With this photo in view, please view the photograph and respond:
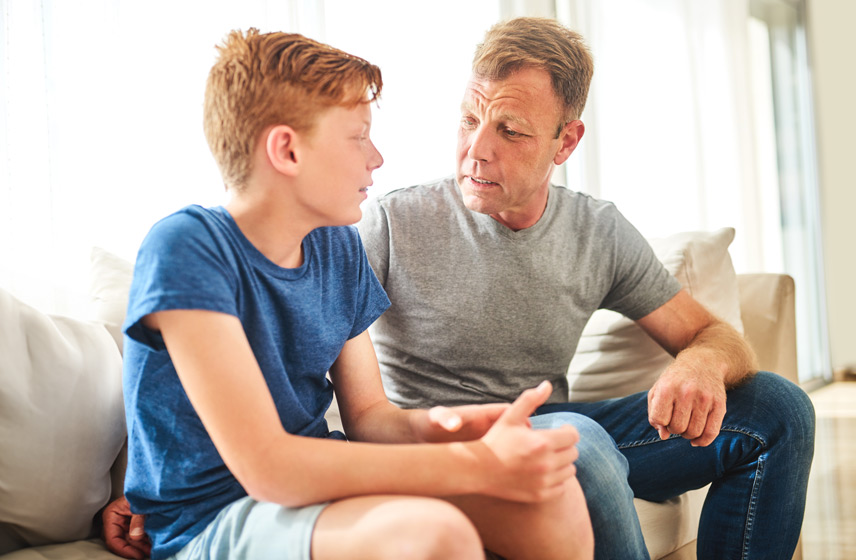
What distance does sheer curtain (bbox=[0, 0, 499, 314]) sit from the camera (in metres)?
1.46

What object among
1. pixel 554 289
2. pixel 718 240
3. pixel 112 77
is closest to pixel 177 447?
pixel 554 289

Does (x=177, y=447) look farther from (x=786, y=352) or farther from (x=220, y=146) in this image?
(x=786, y=352)

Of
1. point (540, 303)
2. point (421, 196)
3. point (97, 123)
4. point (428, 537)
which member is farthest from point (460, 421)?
point (97, 123)

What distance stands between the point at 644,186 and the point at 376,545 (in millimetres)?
2911

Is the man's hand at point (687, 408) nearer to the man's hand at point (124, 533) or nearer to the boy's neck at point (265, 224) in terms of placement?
the boy's neck at point (265, 224)

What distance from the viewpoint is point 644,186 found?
339cm

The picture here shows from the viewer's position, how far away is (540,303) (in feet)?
4.88

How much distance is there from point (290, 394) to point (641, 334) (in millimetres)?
1064

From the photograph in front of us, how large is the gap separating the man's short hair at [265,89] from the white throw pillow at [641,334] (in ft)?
3.53

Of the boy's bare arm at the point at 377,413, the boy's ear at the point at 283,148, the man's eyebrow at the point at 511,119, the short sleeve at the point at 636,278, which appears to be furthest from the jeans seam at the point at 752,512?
the boy's ear at the point at 283,148

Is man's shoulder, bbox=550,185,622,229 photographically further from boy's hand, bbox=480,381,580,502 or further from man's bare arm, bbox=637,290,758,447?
boy's hand, bbox=480,381,580,502

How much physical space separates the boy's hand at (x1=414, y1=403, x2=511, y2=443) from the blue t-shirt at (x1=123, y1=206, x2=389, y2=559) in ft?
0.55

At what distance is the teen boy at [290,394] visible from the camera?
82 centimetres

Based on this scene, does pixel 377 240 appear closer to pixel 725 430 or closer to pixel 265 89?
pixel 265 89
